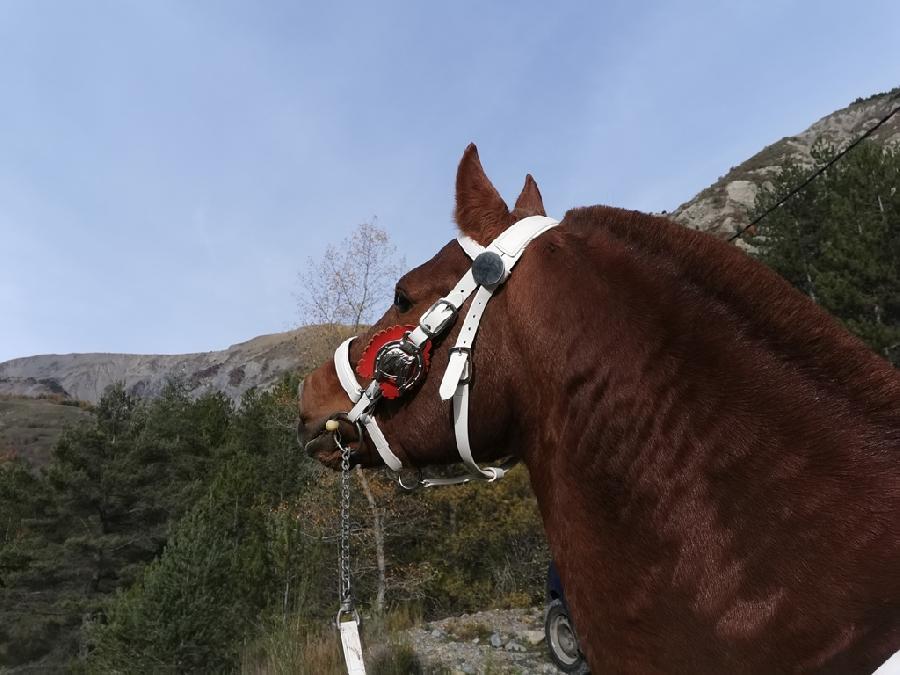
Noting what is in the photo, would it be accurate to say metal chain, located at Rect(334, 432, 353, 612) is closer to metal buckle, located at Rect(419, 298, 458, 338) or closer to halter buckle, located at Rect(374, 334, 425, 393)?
halter buckle, located at Rect(374, 334, 425, 393)

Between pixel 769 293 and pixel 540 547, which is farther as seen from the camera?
pixel 540 547

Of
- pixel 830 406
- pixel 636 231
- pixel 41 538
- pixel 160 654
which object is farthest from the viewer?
pixel 41 538

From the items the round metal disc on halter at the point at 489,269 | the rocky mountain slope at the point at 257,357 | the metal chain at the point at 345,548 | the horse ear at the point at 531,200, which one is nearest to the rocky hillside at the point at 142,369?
the rocky mountain slope at the point at 257,357

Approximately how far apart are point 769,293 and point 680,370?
0.95 feet

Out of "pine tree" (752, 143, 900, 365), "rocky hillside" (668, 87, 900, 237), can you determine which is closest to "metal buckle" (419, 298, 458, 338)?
"pine tree" (752, 143, 900, 365)

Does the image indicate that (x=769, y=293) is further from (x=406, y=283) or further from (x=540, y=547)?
(x=540, y=547)

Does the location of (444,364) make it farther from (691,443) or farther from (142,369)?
(142,369)

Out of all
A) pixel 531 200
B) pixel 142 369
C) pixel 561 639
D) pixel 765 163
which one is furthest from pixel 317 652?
pixel 142 369

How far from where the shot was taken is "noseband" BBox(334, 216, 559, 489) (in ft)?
6.07

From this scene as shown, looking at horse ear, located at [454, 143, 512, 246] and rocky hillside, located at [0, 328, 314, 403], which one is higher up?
rocky hillside, located at [0, 328, 314, 403]

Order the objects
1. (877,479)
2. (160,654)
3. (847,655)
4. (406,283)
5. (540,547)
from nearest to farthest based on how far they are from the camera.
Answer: (847,655) → (877,479) → (406,283) → (160,654) → (540,547)

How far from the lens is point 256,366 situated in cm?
10738

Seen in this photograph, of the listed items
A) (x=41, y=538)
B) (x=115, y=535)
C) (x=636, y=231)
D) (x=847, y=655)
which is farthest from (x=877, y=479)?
(x=41, y=538)

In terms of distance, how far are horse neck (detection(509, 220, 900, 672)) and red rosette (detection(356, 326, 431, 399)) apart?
0.33 m
